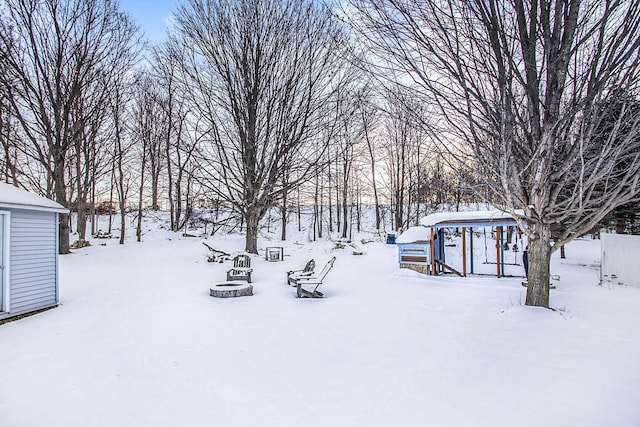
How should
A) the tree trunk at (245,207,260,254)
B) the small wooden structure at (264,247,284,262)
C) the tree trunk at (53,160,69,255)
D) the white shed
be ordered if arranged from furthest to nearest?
the tree trunk at (245,207,260,254) → the small wooden structure at (264,247,284,262) → the tree trunk at (53,160,69,255) → the white shed

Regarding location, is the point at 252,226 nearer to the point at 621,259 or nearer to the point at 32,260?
the point at 32,260

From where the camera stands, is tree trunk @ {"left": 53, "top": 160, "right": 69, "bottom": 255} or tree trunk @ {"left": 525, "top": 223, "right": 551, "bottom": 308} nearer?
tree trunk @ {"left": 525, "top": 223, "right": 551, "bottom": 308}

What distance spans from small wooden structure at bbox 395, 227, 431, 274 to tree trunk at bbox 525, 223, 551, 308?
16.2ft

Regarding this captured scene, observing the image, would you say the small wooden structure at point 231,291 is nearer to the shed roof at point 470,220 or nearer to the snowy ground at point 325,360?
the snowy ground at point 325,360

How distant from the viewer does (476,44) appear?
4914 millimetres

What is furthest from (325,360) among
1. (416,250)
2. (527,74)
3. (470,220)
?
(470,220)

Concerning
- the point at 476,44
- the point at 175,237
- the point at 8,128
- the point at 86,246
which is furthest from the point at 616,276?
the point at 8,128

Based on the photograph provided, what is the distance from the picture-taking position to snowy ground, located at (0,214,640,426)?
295 centimetres

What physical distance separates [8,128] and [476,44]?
18.1 m

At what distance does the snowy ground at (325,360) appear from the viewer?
9.67 ft

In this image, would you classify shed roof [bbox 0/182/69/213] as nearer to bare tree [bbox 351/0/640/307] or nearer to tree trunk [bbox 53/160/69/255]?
Result: bare tree [bbox 351/0/640/307]

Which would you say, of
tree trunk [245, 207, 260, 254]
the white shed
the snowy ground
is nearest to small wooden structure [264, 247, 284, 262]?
tree trunk [245, 207, 260, 254]

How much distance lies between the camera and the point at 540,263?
6.05 metres

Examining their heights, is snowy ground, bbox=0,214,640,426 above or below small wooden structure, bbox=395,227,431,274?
below
